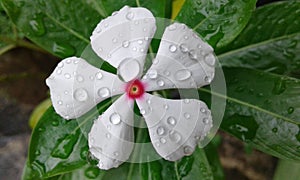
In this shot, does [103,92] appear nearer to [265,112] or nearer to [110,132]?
[110,132]

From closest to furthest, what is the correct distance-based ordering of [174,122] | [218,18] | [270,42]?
[174,122] < [218,18] < [270,42]

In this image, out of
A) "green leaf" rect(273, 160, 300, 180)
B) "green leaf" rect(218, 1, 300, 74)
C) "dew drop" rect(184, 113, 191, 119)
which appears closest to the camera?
"dew drop" rect(184, 113, 191, 119)

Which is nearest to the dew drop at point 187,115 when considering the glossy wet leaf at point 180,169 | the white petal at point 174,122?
the white petal at point 174,122

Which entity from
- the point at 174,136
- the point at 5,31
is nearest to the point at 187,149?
the point at 174,136

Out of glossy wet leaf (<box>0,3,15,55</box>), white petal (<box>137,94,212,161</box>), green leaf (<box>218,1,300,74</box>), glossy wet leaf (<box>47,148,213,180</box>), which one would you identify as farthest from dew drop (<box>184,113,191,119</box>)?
glossy wet leaf (<box>0,3,15,55</box>)

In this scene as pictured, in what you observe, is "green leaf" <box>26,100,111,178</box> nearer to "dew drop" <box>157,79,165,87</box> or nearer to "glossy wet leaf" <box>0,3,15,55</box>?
"dew drop" <box>157,79,165,87</box>

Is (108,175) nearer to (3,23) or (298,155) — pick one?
(298,155)
